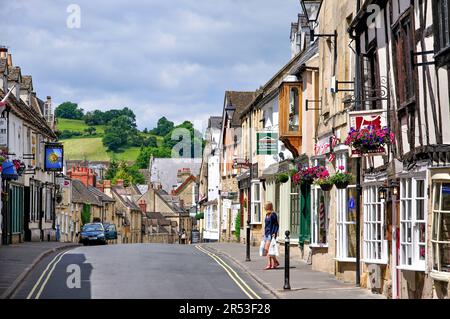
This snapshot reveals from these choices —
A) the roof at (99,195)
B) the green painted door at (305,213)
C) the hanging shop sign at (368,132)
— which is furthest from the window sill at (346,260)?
the roof at (99,195)

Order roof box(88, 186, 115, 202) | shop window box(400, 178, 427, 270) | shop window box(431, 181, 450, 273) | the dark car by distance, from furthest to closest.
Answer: roof box(88, 186, 115, 202)
the dark car
shop window box(400, 178, 427, 270)
shop window box(431, 181, 450, 273)

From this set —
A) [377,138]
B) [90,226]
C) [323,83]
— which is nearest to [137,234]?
[90,226]

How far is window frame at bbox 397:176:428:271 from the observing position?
17.3 m

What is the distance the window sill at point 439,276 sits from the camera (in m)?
15.7

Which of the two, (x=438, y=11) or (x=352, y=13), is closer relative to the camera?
(x=438, y=11)

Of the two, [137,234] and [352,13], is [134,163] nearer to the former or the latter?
[137,234]

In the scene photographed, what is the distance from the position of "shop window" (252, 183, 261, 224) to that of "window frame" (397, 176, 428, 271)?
29437 millimetres

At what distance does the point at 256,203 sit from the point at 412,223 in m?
31.1

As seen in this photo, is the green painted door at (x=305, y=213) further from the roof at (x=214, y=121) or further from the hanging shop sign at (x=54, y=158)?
the roof at (x=214, y=121)

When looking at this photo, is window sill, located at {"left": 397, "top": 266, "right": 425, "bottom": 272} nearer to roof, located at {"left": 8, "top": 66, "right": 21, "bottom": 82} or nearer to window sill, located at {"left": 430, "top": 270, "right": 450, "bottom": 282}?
window sill, located at {"left": 430, "top": 270, "right": 450, "bottom": 282}

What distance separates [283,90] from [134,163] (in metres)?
158

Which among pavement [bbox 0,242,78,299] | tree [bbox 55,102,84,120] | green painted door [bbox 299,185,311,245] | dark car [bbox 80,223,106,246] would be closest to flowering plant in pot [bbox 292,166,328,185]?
green painted door [bbox 299,185,311,245]

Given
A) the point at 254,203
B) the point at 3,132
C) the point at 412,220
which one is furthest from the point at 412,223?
the point at 254,203

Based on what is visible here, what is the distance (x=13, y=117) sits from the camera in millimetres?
45250
